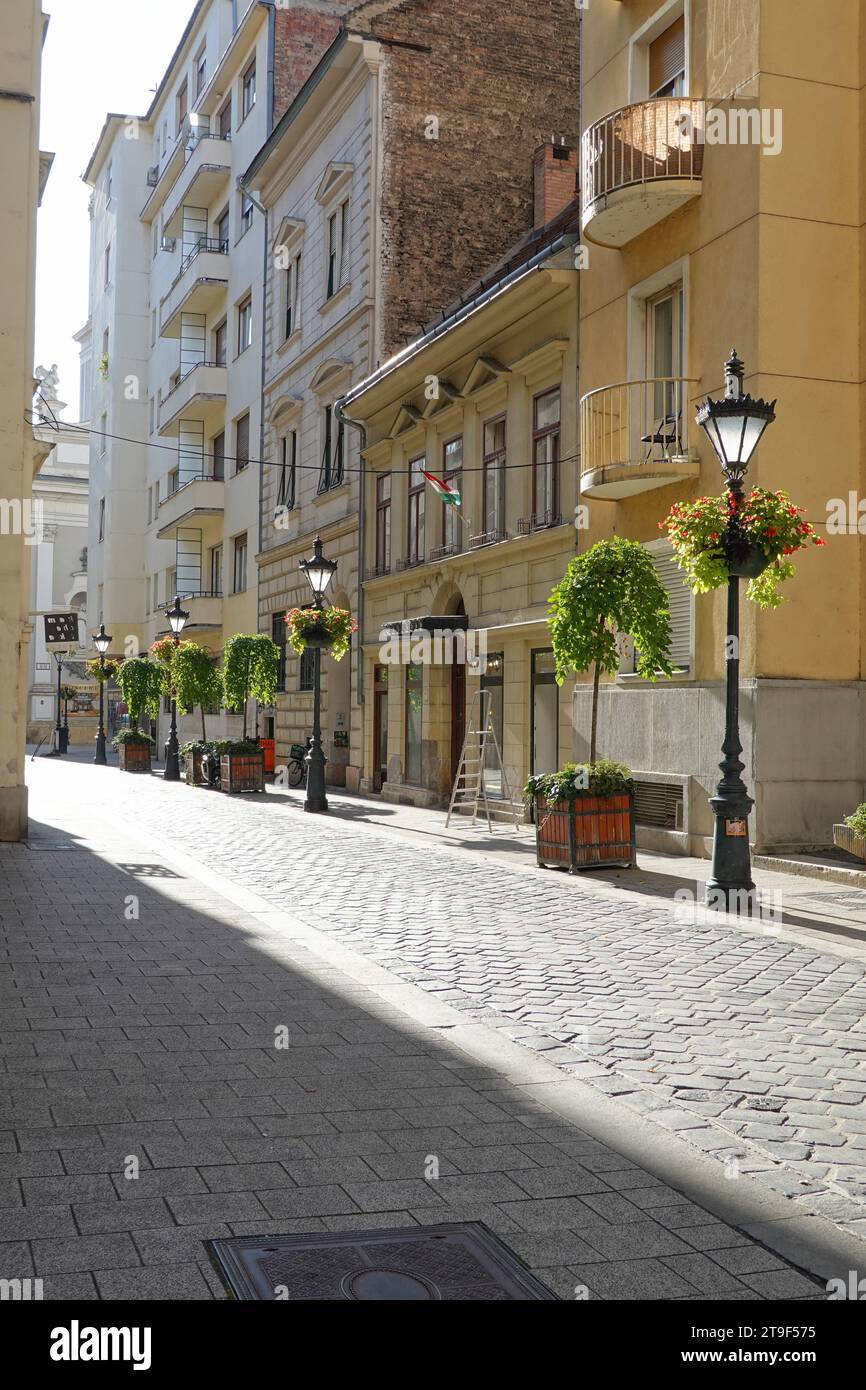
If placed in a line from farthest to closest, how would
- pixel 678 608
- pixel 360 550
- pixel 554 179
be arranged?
1. pixel 360 550
2. pixel 554 179
3. pixel 678 608

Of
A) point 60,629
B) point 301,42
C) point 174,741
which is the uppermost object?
point 301,42

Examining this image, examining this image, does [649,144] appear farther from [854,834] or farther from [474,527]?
[854,834]

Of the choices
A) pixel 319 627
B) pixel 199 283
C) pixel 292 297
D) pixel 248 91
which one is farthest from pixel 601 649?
pixel 199 283

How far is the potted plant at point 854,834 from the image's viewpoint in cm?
1261

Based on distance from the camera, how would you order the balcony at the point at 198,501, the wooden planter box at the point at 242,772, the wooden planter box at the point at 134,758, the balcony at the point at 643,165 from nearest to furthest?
1. the balcony at the point at 643,165
2. the wooden planter box at the point at 242,772
3. the wooden planter box at the point at 134,758
4. the balcony at the point at 198,501

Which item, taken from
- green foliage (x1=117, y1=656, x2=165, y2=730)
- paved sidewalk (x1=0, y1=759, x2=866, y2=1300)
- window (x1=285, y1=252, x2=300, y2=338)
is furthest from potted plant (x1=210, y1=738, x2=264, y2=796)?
paved sidewalk (x1=0, y1=759, x2=866, y2=1300)

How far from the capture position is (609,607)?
44.6 ft

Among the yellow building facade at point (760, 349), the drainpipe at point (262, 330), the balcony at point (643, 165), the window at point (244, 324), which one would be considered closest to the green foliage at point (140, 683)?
the drainpipe at point (262, 330)

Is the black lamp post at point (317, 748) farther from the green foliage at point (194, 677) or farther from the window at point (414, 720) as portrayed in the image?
the green foliage at point (194, 677)

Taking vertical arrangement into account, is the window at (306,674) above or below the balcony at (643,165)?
below

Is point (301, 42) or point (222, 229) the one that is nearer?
point (301, 42)

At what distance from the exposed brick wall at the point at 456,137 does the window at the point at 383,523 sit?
9.53 feet

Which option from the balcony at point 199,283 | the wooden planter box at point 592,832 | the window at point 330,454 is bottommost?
the wooden planter box at point 592,832

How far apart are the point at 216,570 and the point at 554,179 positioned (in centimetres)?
1887
